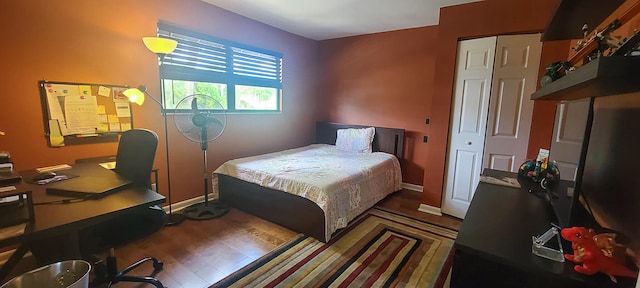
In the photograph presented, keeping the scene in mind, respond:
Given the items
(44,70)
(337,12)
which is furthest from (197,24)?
(337,12)

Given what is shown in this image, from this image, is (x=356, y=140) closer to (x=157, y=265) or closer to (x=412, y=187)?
→ (x=412, y=187)

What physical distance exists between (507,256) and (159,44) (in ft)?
9.16

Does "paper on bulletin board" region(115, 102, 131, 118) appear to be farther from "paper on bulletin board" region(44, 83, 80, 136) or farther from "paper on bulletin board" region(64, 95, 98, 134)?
"paper on bulletin board" region(44, 83, 80, 136)

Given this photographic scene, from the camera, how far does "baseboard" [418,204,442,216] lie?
10.0 ft

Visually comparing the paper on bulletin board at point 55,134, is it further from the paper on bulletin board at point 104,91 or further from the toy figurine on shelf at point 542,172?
the toy figurine on shelf at point 542,172

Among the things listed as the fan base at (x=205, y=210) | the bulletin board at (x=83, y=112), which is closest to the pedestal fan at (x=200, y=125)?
the fan base at (x=205, y=210)

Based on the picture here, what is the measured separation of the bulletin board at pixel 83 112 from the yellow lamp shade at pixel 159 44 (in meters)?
0.52

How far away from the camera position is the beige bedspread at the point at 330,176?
8.01 feet

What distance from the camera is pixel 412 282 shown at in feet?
6.23

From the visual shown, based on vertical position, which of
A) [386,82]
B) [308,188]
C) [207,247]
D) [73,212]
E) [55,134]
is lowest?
[207,247]

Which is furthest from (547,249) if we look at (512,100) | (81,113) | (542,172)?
(81,113)

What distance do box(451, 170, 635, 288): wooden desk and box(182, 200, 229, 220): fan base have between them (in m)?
2.48

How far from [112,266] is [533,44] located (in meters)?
3.79

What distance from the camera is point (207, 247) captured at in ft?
7.51
